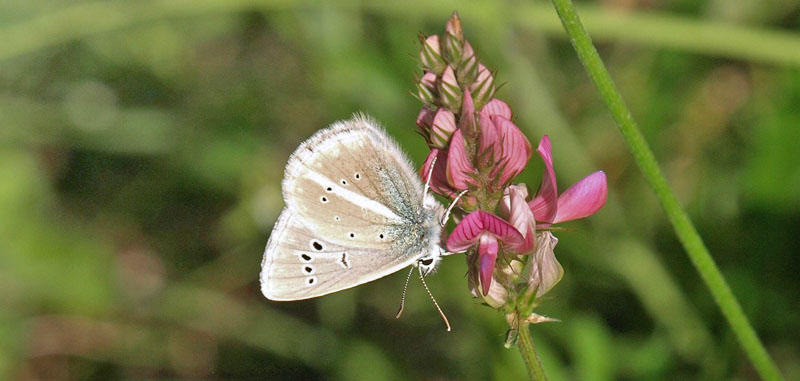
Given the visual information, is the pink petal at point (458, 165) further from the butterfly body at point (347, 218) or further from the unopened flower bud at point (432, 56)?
the butterfly body at point (347, 218)

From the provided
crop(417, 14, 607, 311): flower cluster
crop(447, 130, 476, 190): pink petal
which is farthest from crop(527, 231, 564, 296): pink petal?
crop(447, 130, 476, 190): pink petal

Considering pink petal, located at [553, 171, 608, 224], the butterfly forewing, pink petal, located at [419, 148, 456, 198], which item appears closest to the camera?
pink petal, located at [553, 171, 608, 224]

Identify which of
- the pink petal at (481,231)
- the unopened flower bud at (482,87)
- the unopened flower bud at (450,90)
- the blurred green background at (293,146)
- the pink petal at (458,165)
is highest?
the blurred green background at (293,146)

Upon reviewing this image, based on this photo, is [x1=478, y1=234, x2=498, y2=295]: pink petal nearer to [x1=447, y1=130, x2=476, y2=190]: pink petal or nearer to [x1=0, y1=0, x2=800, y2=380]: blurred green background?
[x1=447, y1=130, x2=476, y2=190]: pink petal

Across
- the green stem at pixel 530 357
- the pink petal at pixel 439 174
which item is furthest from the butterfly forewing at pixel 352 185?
the green stem at pixel 530 357

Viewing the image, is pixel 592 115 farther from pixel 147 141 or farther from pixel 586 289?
pixel 147 141

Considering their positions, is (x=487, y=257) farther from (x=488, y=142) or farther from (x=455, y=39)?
(x=455, y=39)

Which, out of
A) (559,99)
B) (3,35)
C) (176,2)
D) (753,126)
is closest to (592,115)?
(559,99)
